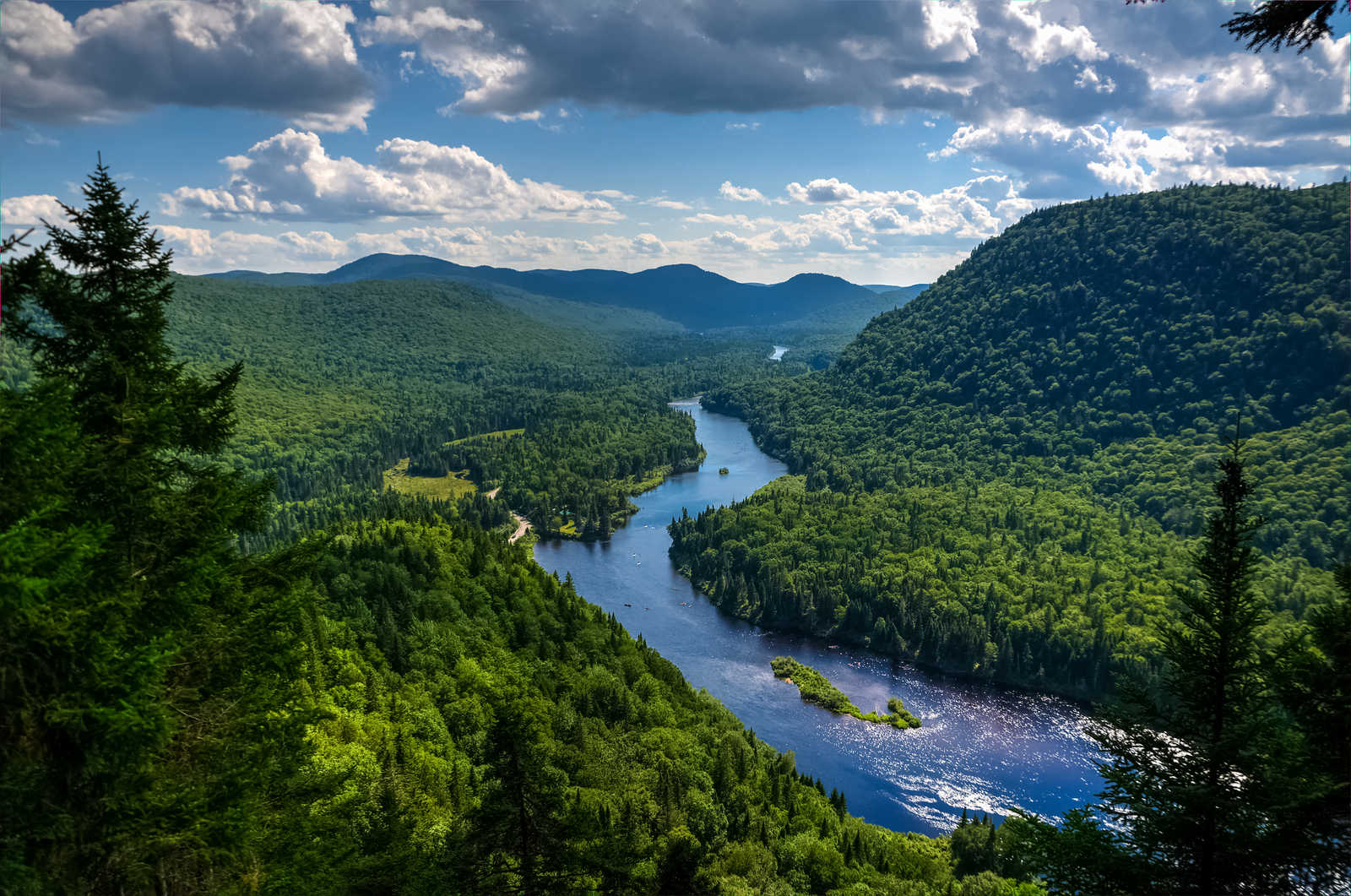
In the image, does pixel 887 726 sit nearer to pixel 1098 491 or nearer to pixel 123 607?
pixel 1098 491

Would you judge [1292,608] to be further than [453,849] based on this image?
Yes

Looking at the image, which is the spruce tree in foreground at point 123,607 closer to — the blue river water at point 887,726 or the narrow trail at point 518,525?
the blue river water at point 887,726

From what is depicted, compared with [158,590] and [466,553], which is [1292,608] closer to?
[466,553]

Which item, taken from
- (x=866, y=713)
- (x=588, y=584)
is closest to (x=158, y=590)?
(x=866, y=713)

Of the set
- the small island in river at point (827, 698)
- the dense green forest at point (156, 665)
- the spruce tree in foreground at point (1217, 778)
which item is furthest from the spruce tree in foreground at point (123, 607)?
the small island in river at point (827, 698)

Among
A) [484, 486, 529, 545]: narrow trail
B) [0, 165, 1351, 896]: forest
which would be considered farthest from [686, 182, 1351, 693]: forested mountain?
[484, 486, 529, 545]: narrow trail
